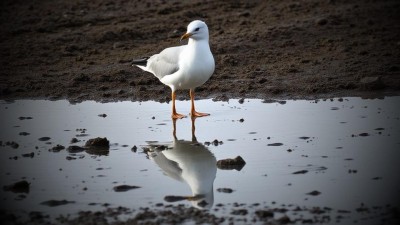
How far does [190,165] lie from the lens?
802cm

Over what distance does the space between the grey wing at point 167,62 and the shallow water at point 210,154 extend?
549 millimetres

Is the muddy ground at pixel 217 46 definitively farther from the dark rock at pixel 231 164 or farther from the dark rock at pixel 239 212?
the dark rock at pixel 239 212

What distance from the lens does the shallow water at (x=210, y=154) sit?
6.97 m

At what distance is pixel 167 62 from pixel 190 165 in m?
3.30

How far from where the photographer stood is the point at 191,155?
8.44m

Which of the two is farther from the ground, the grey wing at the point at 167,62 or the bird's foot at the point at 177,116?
the grey wing at the point at 167,62

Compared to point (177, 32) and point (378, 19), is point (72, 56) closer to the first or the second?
point (177, 32)

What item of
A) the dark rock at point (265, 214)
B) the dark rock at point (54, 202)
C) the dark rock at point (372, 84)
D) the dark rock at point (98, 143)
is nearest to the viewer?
the dark rock at point (265, 214)

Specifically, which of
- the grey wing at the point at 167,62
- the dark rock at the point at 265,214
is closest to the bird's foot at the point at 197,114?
the grey wing at the point at 167,62

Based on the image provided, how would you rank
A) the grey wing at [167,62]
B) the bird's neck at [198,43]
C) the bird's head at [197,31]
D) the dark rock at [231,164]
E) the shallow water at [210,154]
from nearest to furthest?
the shallow water at [210,154] < the dark rock at [231,164] < the bird's neck at [198,43] < the bird's head at [197,31] < the grey wing at [167,62]

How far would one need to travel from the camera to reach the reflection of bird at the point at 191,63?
10.5m

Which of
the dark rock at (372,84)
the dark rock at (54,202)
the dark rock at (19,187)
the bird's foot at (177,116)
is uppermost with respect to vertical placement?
the dark rock at (372,84)

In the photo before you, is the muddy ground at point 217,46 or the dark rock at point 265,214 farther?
the muddy ground at point 217,46

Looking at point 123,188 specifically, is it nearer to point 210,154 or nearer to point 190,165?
point 190,165
